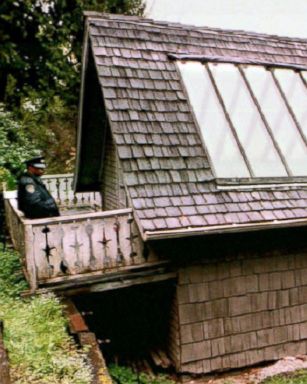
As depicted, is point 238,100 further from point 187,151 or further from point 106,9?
point 106,9

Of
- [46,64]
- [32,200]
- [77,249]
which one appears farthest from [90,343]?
[46,64]

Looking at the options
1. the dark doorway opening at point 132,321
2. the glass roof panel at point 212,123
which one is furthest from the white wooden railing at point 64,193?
the glass roof panel at point 212,123

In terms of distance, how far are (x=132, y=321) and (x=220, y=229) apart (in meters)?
2.96

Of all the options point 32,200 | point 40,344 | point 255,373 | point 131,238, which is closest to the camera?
point 40,344

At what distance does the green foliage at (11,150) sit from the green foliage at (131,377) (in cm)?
568

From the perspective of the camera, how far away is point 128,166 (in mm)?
6820

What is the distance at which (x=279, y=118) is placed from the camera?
7977 mm

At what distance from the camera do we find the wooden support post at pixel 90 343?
424cm

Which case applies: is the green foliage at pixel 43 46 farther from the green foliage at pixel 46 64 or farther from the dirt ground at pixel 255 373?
the dirt ground at pixel 255 373

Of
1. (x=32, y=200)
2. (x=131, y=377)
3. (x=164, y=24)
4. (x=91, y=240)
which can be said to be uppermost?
(x=164, y=24)

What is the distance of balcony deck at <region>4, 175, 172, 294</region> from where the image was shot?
6133 mm

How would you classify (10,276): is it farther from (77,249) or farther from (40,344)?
(40,344)

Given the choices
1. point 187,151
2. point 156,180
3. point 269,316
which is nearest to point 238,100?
point 187,151

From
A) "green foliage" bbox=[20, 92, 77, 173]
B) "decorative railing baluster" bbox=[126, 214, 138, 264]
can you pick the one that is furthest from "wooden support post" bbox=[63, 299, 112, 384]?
"green foliage" bbox=[20, 92, 77, 173]
